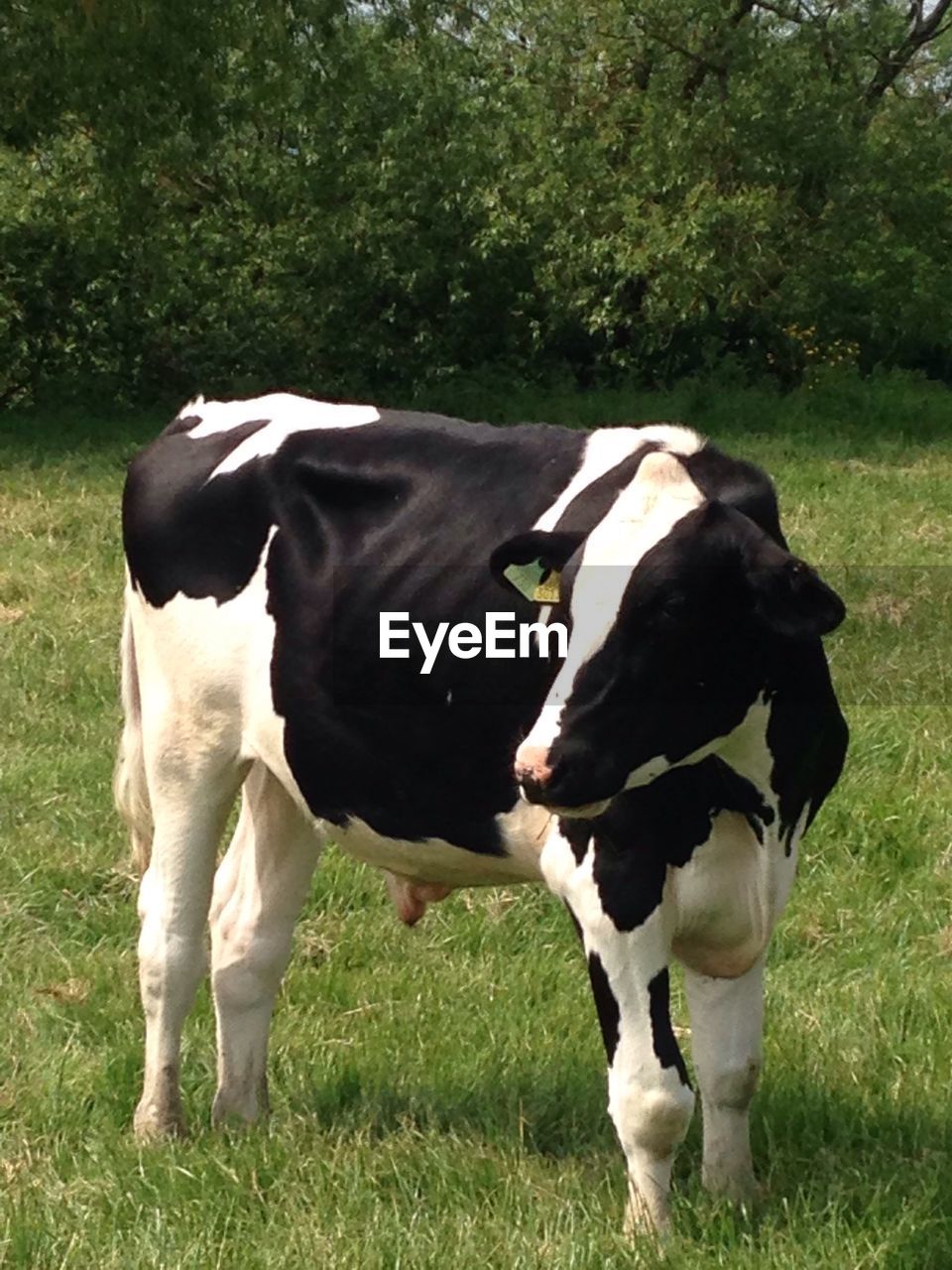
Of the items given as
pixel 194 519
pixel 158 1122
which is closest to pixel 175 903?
pixel 158 1122

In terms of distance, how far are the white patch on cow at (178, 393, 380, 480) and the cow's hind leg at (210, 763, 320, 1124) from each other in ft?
2.33

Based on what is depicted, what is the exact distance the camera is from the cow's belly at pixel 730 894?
130 inches

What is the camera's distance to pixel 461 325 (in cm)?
2066

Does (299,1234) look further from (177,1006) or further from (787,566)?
(787,566)

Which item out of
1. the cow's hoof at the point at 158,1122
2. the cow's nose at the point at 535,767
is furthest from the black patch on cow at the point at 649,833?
the cow's hoof at the point at 158,1122

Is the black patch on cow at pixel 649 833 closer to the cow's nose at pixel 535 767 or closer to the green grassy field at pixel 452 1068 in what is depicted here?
the cow's nose at pixel 535 767

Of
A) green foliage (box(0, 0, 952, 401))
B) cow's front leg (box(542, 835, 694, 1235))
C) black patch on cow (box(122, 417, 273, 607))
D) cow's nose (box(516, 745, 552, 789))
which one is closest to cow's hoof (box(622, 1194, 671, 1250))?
cow's front leg (box(542, 835, 694, 1235))

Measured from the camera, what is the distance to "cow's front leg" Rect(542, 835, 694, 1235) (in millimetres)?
3258

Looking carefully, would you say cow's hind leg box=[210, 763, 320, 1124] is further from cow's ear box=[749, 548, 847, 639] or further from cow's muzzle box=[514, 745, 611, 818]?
cow's ear box=[749, 548, 847, 639]

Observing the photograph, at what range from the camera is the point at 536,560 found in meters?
3.19

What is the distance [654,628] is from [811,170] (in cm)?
1844

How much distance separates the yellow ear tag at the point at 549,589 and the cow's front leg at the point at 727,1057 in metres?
0.86

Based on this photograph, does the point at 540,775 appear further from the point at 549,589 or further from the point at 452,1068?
the point at 452,1068

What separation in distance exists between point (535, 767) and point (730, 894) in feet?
2.04
